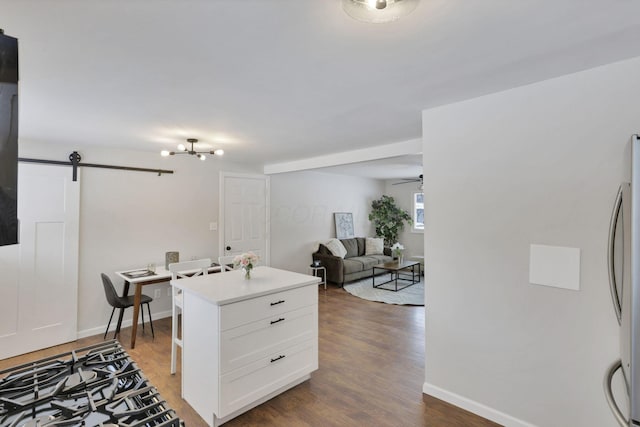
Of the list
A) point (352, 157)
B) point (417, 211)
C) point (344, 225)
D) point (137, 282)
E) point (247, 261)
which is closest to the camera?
point (247, 261)

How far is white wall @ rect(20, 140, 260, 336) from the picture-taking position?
3730mm

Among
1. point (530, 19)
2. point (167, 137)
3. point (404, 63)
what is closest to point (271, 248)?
point (167, 137)

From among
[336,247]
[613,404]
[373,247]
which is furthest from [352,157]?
[373,247]

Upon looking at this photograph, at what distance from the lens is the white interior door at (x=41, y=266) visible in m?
3.28

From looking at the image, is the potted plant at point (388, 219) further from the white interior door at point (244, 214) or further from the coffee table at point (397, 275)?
the white interior door at point (244, 214)

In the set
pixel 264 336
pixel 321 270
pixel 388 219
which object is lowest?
pixel 321 270

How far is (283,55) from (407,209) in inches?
284

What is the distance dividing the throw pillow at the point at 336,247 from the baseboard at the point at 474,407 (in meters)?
3.89

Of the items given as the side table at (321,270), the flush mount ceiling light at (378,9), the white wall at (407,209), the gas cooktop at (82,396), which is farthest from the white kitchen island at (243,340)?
the white wall at (407,209)

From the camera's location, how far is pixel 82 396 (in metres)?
1.01

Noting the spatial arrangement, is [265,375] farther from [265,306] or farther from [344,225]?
[344,225]

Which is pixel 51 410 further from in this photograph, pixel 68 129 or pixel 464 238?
pixel 68 129

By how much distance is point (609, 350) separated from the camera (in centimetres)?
177

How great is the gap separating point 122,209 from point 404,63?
12.6ft
